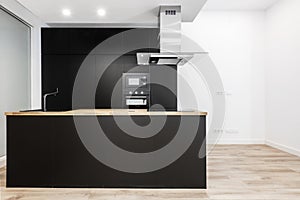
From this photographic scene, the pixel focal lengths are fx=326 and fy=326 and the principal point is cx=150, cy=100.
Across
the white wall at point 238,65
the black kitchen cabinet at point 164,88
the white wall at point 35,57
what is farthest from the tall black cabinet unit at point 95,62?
the white wall at point 238,65

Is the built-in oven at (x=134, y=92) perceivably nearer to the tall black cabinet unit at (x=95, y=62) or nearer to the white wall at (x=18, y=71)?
the tall black cabinet unit at (x=95, y=62)

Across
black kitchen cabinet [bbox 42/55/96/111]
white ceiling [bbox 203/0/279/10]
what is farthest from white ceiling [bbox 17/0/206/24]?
white ceiling [bbox 203/0/279/10]

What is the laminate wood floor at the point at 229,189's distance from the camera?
319cm

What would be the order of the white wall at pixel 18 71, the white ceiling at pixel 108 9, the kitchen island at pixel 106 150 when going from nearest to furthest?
the kitchen island at pixel 106 150 → the white ceiling at pixel 108 9 → the white wall at pixel 18 71

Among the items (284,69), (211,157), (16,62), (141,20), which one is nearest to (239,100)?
(284,69)

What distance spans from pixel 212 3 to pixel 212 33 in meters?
0.75

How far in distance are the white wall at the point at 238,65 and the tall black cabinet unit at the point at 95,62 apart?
1012 millimetres

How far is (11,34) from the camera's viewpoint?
502 cm

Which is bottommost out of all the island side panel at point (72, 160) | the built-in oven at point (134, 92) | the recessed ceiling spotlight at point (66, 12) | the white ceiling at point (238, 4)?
the island side panel at point (72, 160)

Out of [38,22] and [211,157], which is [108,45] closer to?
[38,22]

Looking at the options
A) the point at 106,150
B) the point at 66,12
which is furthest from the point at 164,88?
the point at 106,150

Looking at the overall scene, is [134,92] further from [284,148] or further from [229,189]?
[229,189]

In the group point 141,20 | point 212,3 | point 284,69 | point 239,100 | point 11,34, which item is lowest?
point 239,100

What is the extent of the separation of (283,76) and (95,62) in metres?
3.56
